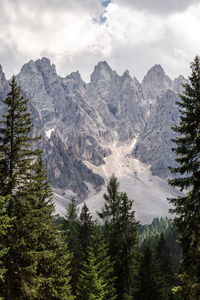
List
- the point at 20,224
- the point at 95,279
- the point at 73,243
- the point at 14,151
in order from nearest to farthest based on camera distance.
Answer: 1. the point at 20,224
2. the point at 14,151
3. the point at 95,279
4. the point at 73,243

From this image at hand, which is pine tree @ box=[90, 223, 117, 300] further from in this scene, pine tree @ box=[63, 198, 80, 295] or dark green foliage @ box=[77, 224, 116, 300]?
pine tree @ box=[63, 198, 80, 295]

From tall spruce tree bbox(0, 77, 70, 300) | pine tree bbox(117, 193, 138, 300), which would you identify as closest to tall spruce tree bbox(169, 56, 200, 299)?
tall spruce tree bbox(0, 77, 70, 300)

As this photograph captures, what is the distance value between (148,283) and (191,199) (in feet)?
59.7

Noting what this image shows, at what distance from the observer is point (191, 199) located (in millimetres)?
11109

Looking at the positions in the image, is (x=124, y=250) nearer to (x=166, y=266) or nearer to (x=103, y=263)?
(x=103, y=263)

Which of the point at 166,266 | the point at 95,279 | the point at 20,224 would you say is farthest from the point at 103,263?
the point at 166,266

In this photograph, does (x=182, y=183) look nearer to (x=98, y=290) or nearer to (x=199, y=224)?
(x=199, y=224)

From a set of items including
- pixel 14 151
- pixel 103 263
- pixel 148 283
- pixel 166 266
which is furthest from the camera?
pixel 166 266

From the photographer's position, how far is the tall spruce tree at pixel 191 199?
999 centimetres

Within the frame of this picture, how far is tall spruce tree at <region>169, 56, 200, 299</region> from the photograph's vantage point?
9988mm

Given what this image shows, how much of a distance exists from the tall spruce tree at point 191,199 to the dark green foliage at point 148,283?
1545cm

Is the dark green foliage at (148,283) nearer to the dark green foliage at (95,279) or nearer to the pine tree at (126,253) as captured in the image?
the pine tree at (126,253)

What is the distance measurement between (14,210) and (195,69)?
1110 cm

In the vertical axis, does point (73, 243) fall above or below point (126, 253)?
above
